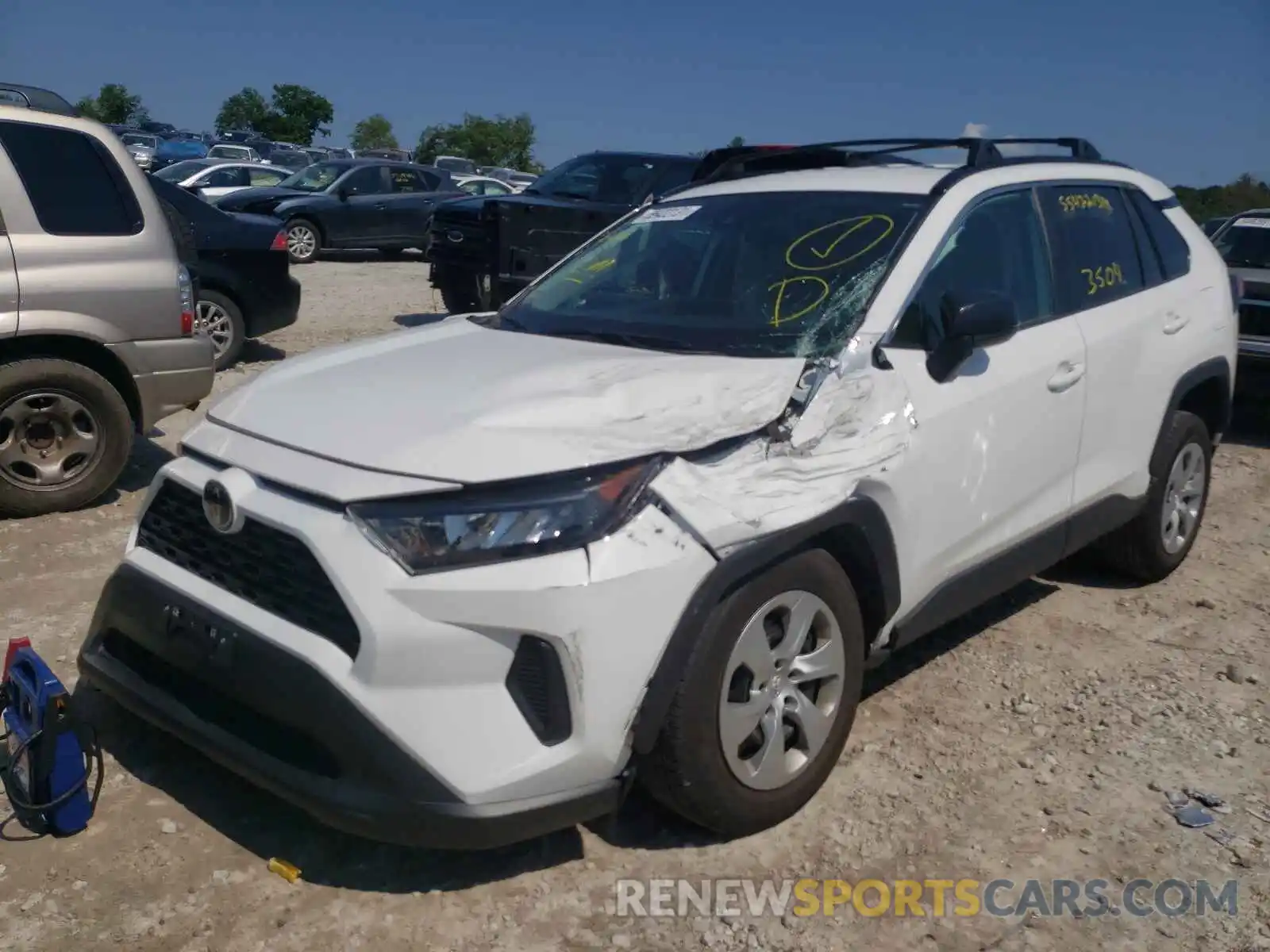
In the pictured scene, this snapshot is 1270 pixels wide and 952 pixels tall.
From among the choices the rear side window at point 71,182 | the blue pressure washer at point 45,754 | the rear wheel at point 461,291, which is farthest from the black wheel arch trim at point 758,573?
the rear wheel at point 461,291

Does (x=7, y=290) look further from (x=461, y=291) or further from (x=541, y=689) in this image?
(x=461, y=291)

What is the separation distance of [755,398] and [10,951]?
2202 millimetres

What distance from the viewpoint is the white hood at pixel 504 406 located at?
109 inches

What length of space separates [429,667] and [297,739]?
0.45 metres

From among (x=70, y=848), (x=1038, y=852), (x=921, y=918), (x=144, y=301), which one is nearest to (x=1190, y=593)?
(x=1038, y=852)

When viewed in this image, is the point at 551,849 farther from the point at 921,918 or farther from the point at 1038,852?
the point at 1038,852

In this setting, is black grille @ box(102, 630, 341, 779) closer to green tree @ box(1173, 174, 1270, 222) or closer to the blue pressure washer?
the blue pressure washer

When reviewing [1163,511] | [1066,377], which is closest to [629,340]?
[1066,377]

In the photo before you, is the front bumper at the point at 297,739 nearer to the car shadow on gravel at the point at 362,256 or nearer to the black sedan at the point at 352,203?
the black sedan at the point at 352,203

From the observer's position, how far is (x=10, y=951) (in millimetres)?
2680

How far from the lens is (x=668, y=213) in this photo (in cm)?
445

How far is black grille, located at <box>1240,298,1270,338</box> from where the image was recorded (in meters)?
8.42

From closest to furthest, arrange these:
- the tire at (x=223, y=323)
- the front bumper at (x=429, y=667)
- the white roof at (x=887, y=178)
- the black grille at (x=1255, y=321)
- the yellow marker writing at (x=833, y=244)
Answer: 1. the front bumper at (x=429, y=667)
2. the yellow marker writing at (x=833, y=244)
3. the white roof at (x=887, y=178)
4. the black grille at (x=1255, y=321)
5. the tire at (x=223, y=323)

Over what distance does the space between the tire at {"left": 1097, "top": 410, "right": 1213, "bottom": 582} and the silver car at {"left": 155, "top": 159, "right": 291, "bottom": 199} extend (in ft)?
50.4
